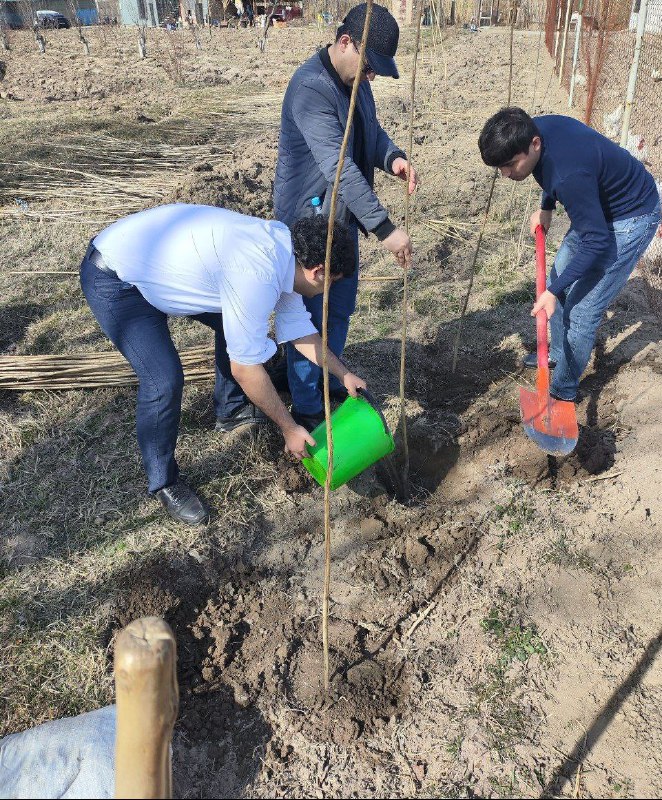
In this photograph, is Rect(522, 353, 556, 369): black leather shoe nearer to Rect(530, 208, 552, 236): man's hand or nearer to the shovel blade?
the shovel blade

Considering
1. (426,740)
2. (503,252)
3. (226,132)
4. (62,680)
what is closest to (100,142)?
(226,132)

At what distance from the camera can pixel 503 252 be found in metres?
5.16

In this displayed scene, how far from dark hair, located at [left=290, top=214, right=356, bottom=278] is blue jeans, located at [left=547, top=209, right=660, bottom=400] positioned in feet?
3.97

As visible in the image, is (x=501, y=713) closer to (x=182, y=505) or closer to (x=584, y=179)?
(x=182, y=505)

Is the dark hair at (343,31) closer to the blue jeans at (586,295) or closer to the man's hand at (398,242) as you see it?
the man's hand at (398,242)

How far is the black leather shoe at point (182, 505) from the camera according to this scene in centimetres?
274

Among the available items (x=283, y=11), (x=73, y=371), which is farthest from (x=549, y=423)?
(x=283, y=11)

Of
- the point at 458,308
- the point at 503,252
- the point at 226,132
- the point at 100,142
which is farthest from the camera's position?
the point at 226,132

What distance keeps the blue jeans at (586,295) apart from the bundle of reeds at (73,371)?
2.00m

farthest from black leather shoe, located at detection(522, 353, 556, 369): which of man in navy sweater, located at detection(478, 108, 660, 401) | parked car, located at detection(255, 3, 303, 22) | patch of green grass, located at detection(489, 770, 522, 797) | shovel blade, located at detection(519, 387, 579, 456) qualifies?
parked car, located at detection(255, 3, 303, 22)

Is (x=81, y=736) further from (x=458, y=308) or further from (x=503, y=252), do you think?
(x=503, y=252)

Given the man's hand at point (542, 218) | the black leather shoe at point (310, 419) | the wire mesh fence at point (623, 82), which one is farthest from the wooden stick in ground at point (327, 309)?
the wire mesh fence at point (623, 82)

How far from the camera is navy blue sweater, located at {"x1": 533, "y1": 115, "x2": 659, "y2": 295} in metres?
2.56

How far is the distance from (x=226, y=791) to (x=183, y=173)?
22.4ft
